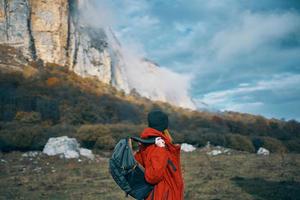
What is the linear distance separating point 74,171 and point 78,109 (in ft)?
74.0

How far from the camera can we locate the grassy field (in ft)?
34.1

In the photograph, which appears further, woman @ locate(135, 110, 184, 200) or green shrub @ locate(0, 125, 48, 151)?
green shrub @ locate(0, 125, 48, 151)

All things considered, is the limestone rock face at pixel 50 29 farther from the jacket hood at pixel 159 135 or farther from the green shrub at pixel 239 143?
the jacket hood at pixel 159 135

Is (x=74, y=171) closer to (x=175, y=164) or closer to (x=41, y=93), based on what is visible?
(x=175, y=164)

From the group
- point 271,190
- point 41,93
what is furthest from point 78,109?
point 271,190

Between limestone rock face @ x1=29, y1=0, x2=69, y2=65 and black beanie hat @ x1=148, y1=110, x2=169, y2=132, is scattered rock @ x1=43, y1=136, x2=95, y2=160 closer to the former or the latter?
black beanie hat @ x1=148, y1=110, x2=169, y2=132

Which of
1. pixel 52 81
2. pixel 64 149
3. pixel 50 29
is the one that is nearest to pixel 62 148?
pixel 64 149

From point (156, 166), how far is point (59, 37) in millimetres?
58488

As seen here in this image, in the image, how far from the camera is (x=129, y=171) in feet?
12.6

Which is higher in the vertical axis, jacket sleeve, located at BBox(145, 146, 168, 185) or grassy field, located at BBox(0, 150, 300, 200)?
A: jacket sleeve, located at BBox(145, 146, 168, 185)

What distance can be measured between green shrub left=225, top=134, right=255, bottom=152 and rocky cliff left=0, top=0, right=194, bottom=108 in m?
32.5

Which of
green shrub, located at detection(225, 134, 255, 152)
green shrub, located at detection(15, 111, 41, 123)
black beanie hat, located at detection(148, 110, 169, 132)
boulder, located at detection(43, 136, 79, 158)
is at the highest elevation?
black beanie hat, located at detection(148, 110, 169, 132)

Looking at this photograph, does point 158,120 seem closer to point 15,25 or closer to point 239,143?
point 239,143

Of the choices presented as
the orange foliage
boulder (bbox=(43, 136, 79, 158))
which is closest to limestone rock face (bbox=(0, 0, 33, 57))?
the orange foliage
